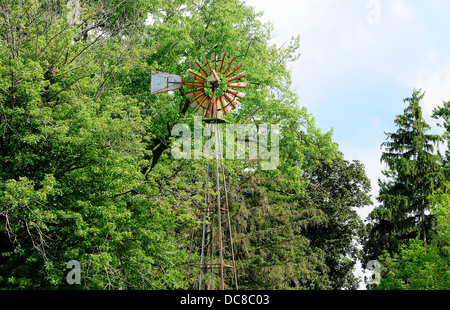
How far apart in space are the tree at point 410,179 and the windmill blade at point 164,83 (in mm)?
16292

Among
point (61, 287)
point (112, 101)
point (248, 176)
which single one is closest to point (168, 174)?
point (112, 101)

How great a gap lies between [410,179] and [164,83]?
56.2ft

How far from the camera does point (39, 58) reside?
11.7m

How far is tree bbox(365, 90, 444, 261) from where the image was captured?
24.5 m

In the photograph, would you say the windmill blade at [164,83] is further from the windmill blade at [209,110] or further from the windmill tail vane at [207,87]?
the windmill blade at [209,110]

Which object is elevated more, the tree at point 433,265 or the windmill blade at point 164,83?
the windmill blade at point 164,83

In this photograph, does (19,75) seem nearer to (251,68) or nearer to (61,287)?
(61,287)

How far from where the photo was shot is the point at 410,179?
82.0 ft

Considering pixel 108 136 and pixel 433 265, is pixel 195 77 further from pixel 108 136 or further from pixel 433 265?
pixel 433 265

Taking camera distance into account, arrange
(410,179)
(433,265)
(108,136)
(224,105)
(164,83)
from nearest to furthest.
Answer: (108,136)
(224,105)
(164,83)
(433,265)
(410,179)

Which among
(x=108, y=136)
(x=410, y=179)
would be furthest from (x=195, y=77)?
(x=410, y=179)

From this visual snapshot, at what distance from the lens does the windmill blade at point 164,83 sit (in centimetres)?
1247

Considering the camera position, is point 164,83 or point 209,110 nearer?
point 209,110

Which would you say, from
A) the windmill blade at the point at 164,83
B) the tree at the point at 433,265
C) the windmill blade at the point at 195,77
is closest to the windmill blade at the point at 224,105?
the windmill blade at the point at 195,77
